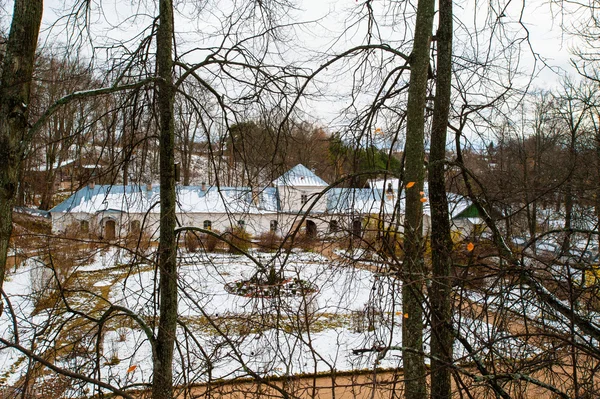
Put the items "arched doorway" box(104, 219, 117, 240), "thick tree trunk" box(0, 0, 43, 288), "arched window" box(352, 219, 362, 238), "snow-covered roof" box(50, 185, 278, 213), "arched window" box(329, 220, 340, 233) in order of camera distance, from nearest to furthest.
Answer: "arched window" box(352, 219, 362, 238) → "thick tree trunk" box(0, 0, 43, 288) → "arched window" box(329, 220, 340, 233) → "snow-covered roof" box(50, 185, 278, 213) → "arched doorway" box(104, 219, 117, 240)

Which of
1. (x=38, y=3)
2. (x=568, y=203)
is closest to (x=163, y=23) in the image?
(x=38, y=3)

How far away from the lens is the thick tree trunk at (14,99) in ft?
11.0

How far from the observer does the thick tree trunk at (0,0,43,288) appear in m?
3.34

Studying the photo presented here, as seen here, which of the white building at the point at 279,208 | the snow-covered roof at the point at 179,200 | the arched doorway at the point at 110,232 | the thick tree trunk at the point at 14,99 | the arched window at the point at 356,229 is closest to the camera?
the arched window at the point at 356,229

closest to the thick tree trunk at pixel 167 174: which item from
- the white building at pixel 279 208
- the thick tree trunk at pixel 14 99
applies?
the white building at pixel 279 208

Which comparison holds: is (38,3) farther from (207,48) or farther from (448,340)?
(448,340)

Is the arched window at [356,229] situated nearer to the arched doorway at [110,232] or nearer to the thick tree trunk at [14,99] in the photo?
the arched doorway at [110,232]

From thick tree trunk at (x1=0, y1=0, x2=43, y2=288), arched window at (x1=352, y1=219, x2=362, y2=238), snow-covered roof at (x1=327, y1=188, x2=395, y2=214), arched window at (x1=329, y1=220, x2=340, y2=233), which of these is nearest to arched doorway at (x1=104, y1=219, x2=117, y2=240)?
thick tree trunk at (x1=0, y1=0, x2=43, y2=288)

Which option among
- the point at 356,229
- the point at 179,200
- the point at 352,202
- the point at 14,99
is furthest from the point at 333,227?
the point at 179,200

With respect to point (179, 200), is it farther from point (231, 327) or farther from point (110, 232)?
point (110, 232)

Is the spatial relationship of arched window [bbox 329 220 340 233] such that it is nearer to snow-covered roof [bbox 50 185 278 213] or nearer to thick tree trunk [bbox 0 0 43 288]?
snow-covered roof [bbox 50 185 278 213]

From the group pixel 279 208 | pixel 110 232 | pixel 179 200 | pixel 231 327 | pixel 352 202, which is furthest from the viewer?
pixel 110 232

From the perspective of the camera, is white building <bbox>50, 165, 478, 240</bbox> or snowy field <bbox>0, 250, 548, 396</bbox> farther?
white building <bbox>50, 165, 478, 240</bbox>

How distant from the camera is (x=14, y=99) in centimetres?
338
